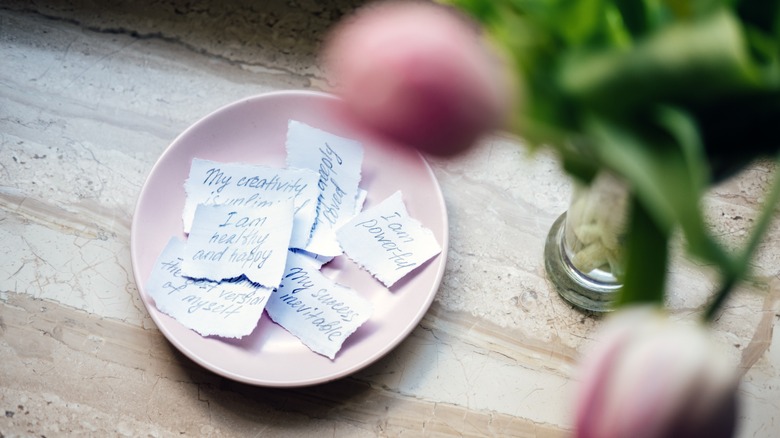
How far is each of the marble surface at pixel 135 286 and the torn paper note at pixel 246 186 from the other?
0.25 feet

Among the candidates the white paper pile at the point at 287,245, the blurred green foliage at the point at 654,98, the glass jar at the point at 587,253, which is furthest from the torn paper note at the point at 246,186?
the blurred green foliage at the point at 654,98

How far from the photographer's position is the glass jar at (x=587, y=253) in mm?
480

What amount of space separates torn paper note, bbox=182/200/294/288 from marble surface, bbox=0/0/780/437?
3.2 inches

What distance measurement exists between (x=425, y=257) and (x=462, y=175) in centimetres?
12

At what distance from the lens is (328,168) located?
713mm

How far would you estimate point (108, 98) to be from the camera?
2.52 feet

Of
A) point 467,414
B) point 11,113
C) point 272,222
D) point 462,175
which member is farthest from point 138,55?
point 467,414

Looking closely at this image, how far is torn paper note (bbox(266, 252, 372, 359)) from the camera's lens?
626mm

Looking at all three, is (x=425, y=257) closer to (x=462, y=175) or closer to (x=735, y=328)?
(x=462, y=175)

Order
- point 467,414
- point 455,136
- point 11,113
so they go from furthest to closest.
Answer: point 11,113, point 467,414, point 455,136

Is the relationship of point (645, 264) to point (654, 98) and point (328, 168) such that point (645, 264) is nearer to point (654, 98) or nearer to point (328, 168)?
point (654, 98)

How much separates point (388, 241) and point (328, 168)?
0.10 m

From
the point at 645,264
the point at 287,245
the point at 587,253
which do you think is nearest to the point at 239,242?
the point at 287,245

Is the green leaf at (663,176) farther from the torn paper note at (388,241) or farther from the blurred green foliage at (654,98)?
the torn paper note at (388,241)
